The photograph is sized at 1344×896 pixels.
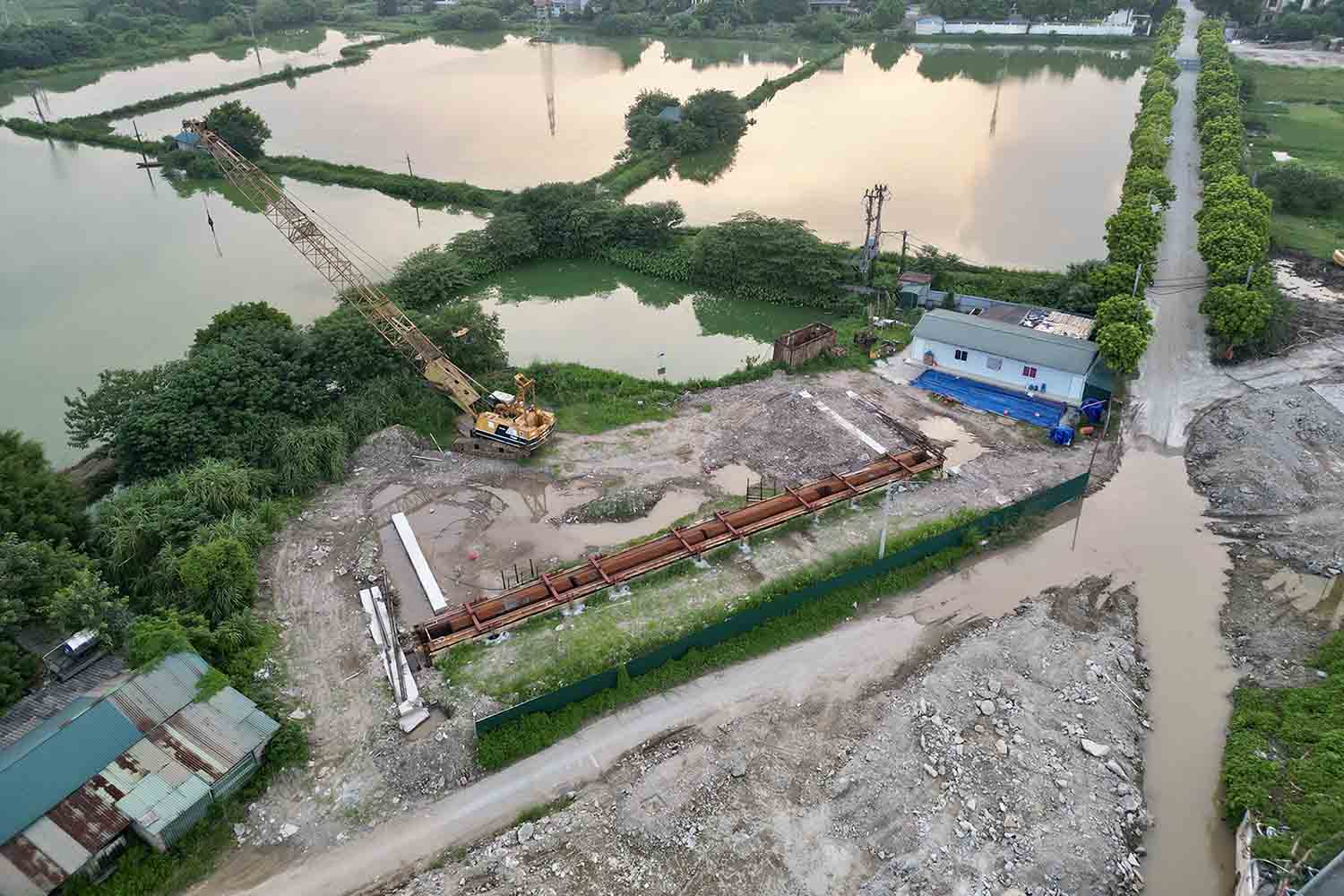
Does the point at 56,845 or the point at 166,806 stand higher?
the point at 56,845

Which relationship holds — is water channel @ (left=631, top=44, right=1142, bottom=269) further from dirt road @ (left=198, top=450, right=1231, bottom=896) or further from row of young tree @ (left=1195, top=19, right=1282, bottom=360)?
dirt road @ (left=198, top=450, right=1231, bottom=896)

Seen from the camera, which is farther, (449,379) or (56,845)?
(449,379)

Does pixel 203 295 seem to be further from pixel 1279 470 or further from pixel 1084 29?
pixel 1084 29

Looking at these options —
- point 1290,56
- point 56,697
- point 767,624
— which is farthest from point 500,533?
point 1290,56

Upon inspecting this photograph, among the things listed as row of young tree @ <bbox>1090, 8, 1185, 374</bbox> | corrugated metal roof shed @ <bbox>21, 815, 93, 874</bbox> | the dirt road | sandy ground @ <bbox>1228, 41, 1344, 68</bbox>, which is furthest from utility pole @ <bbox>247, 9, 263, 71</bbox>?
sandy ground @ <bbox>1228, 41, 1344, 68</bbox>

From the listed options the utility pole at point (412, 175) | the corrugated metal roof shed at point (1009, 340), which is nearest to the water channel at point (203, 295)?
the utility pole at point (412, 175)

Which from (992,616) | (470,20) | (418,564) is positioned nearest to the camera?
Result: (992,616)
